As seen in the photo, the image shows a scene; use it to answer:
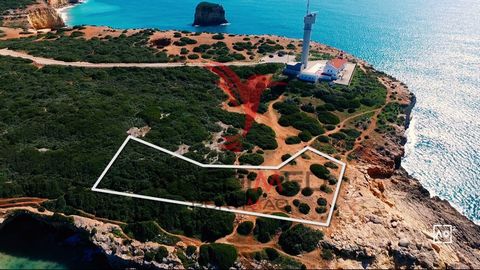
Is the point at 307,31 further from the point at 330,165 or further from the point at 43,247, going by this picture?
the point at 43,247

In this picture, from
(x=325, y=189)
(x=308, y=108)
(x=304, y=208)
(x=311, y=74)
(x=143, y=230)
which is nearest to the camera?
(x=143, y=230)

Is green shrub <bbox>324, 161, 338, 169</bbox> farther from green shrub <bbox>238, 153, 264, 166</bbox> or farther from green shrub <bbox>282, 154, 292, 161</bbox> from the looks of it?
green shrub <bbox>238, 153, 264, 166</bbox>

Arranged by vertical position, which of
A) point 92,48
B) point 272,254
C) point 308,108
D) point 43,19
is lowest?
point 272,254

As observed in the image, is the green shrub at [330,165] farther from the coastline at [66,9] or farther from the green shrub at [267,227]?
the coastline at [66,9]

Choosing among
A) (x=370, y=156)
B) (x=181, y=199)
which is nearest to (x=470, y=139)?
(x=370, y=156)

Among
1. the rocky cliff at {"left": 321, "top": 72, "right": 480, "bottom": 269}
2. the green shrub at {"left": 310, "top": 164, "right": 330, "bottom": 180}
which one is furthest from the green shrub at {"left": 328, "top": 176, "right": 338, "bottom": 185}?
the rocky cliff at {"left": 321, "top": 72, "right": 480, "bottom": 269}

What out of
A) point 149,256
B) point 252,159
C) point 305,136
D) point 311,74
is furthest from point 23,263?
point 311,74

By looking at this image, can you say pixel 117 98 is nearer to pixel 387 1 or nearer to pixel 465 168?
pixel 465 168
